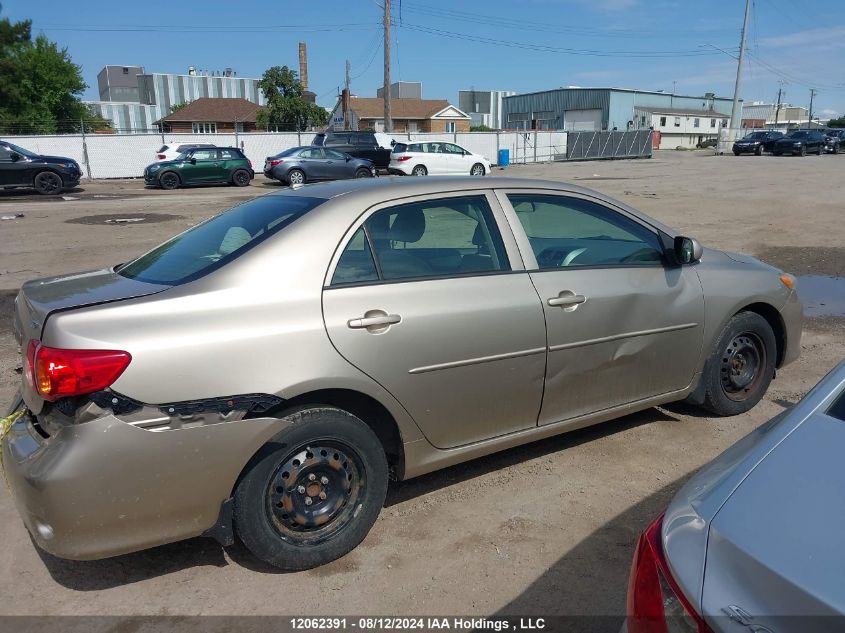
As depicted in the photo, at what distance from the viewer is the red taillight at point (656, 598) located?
152 cm

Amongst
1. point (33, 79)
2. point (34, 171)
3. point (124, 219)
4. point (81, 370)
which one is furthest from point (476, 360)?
point (33, 79)

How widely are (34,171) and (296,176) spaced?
8.65 m

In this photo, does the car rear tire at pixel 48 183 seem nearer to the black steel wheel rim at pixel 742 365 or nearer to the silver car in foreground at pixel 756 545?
the black steel wheel rim at pixel 742 365

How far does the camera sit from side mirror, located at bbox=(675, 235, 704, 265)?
4027 millimetres

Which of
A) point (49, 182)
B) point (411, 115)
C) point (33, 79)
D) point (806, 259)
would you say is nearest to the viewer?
point (806, 259)

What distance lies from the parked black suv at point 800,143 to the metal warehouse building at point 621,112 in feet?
96.6

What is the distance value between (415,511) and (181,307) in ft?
5.40

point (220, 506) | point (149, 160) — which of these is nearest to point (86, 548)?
point (220, 506)

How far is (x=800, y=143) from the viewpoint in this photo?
144 feet

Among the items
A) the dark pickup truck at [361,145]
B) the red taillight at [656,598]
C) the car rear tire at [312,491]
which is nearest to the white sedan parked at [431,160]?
the dark pickup truck at [361,145]

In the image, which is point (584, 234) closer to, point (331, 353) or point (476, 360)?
point (476, 360)

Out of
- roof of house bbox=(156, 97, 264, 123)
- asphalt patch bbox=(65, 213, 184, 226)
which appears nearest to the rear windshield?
asphalt patch bbox=(65, 213, 184, 226)

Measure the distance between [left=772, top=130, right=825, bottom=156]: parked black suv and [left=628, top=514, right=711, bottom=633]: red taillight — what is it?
5007 cm

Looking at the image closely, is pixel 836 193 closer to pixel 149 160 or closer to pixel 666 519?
pixel 666 519
